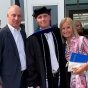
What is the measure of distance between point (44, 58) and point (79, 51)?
1.47 ft

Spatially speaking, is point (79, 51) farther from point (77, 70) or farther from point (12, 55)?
point (12, 55)

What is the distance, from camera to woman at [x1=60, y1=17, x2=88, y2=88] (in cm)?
354

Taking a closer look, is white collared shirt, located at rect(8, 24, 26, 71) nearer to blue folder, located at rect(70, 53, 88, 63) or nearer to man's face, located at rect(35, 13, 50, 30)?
man's face, located at rect(35, 13, 50, 30)

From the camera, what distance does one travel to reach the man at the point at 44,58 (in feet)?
12.0

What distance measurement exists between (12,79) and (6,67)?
179 mm

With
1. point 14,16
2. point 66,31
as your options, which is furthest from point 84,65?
point 14,16

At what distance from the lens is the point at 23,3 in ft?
20.0

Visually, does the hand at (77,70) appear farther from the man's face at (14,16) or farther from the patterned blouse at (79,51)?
the man's face at (14,16)

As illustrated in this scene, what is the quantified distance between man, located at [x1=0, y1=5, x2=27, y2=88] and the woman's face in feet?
1.87

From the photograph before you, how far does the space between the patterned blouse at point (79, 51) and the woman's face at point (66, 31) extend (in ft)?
0.29

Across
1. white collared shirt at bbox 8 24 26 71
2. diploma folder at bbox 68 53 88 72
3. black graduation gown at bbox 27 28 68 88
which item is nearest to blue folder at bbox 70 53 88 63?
diploma folder at bbox 68 53 88 72

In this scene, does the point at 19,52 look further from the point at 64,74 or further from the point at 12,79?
the point at 64,74

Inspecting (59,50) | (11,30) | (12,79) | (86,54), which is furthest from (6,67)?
(86,54)

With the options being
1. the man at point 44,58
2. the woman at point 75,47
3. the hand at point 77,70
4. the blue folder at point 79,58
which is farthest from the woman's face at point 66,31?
the hand at point 77,70
